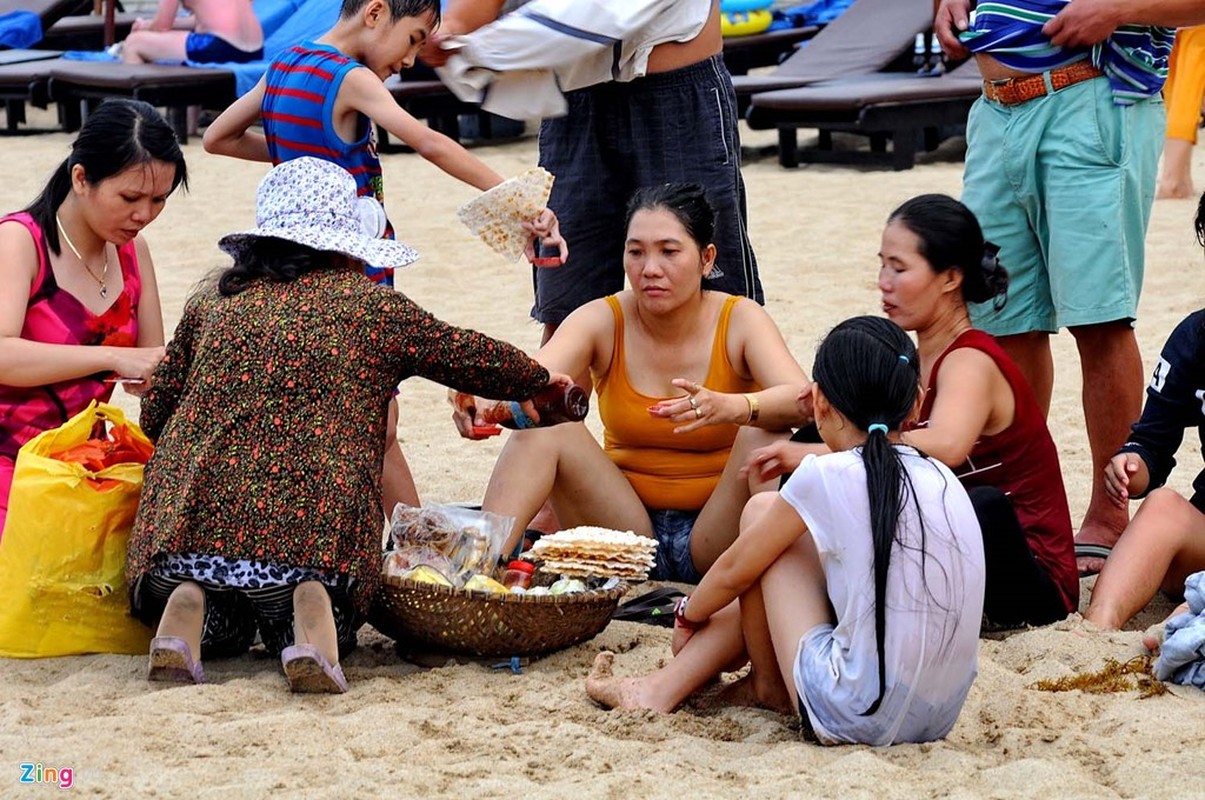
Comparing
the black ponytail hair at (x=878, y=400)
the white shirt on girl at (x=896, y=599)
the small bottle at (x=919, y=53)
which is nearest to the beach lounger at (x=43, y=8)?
the small bottle at (x=919, y=53)

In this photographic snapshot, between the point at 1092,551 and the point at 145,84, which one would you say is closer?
the point at 1092,551

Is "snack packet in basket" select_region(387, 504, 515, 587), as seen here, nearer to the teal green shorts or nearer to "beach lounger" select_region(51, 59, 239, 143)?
the teal green shorts

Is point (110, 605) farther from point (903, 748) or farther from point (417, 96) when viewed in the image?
point (417, 96)

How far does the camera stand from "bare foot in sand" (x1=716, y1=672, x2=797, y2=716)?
3115 millimetres

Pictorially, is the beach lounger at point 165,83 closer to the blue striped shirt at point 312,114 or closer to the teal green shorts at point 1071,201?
the blue striped shirt at point 312,114

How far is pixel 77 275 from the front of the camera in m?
3.82

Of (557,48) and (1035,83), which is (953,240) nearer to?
(1035,83)

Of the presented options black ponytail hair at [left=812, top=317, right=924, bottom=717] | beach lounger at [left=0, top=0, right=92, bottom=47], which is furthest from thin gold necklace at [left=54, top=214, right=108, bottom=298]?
beach lounger at [left=0, top=0, right=92, bottom=47]

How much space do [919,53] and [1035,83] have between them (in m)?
7.48

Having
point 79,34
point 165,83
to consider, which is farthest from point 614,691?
point 79,34

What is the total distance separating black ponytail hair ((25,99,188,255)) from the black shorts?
47.8 inches

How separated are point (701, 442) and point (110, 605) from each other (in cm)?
146

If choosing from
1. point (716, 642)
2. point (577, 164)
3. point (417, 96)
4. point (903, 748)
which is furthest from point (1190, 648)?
point (417, 96)

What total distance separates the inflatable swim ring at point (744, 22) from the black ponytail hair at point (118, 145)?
10.0 metres
